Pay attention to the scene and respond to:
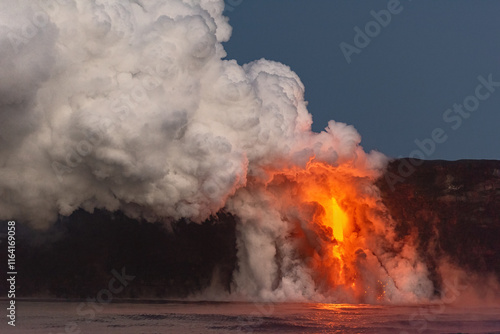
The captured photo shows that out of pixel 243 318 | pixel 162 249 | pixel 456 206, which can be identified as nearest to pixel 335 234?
pixel 162 249

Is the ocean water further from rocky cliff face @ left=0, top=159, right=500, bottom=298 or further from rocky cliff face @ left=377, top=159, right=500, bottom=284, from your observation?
rocky cliff face @ left=377, top=159, right=500, bottom=284

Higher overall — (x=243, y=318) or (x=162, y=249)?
(x=162, y=249)

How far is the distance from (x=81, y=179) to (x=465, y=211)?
46.2 meters

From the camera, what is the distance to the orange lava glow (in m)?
85.4

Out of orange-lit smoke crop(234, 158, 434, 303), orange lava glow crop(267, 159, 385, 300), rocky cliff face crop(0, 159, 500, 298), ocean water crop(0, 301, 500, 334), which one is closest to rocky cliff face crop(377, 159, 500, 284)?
rocky cliff face crop(0, 159, 500, 298)

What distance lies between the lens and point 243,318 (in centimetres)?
6469

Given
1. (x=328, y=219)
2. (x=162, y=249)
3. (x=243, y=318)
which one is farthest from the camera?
(x=162, y=249)

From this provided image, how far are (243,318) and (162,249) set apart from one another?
3261 centimetres

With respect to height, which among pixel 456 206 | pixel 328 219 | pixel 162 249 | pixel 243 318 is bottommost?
pixel 243 318

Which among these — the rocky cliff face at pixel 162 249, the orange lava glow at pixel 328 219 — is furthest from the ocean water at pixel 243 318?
the rocky cliff face at pixel 162 249

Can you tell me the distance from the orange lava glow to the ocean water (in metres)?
5.42

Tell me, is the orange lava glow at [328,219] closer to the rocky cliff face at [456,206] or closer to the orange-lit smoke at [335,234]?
the orange-lit smoke at [335,234]

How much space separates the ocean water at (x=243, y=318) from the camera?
186ft

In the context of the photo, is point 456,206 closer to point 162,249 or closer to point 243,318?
point 162,249
